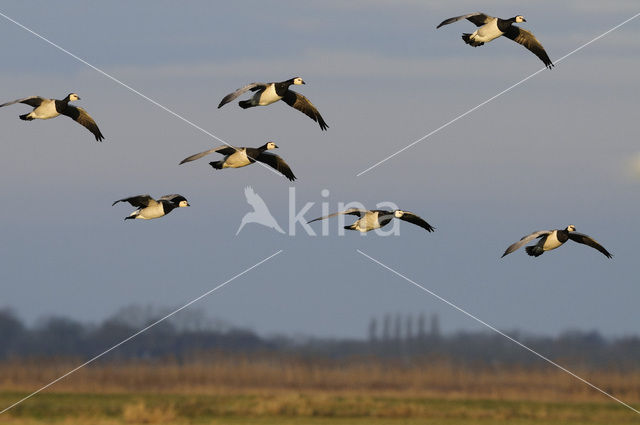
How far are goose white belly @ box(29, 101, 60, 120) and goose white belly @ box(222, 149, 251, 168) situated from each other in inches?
163

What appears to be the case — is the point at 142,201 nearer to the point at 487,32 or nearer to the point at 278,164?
the point at 278,164

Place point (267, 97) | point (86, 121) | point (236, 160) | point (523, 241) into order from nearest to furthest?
1. point (523, 241)
2. point (267, 97)
3. point (236, 160)
4. point (86, 121)

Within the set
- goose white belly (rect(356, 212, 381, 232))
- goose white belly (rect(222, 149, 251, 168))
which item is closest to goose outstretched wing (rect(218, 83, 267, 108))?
goose white belly (rect(222, 149, 251, 168))

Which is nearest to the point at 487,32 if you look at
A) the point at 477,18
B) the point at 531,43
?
the point at 477,18

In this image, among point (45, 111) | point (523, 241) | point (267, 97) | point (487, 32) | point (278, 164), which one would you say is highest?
point (487, 32)

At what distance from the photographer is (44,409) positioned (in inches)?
1941

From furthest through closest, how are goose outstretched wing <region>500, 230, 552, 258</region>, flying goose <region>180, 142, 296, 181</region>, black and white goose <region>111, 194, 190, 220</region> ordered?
flying goose <region>180, 142, 296, 181</region> < black and white goose <region>111, 194, 190, 220</region> < goose outstretched wing <region>500, 230, 552, 258</region>

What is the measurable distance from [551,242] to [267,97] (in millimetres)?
7285

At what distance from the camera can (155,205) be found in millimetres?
30031

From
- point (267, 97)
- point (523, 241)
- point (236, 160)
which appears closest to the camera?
point (523, 241)

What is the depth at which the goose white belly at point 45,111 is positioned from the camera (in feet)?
99.8

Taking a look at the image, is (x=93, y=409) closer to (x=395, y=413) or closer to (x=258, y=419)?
(x=258, y=419)

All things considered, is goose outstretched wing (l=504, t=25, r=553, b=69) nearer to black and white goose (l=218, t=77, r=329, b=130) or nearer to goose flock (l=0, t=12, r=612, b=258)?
goose flock (l=0, t=12, r=612, b=258)

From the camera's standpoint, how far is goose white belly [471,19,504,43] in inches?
1188
